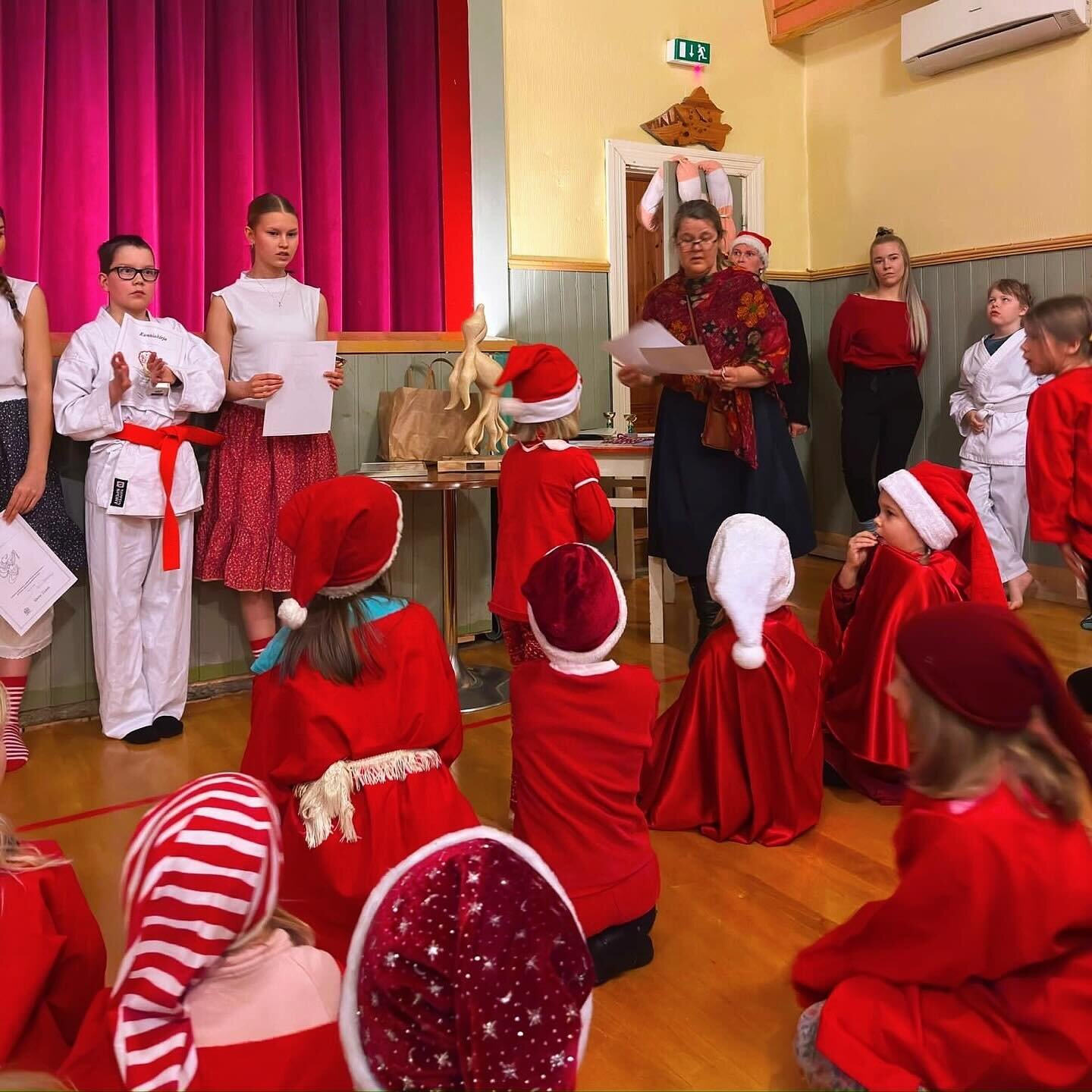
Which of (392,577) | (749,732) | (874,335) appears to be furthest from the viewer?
(874,335)

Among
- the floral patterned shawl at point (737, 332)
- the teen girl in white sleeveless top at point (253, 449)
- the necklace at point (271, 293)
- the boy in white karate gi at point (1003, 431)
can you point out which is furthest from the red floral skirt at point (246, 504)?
the boy in white karate gi at point (1003, 431)

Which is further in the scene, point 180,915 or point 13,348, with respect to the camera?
point 13,348

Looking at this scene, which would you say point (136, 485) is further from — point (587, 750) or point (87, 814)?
point (587, 750)

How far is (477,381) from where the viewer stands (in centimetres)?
357

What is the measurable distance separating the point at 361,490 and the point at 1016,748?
3.53 feet

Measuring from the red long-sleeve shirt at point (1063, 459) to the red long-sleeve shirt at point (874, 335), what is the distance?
76.4 inches

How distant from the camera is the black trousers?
481 cm

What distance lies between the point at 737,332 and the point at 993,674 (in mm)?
2233

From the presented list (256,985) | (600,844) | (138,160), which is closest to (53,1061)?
(256,985)

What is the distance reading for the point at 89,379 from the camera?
3012 mm

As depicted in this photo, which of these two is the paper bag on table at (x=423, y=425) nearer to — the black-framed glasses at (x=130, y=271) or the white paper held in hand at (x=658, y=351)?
the white paper held in hand at (x=658, y=351)

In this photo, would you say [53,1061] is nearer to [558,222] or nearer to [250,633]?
[250,633]

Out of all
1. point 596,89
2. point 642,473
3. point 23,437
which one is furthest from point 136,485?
point 596,89

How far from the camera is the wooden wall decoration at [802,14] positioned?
5035 mm
